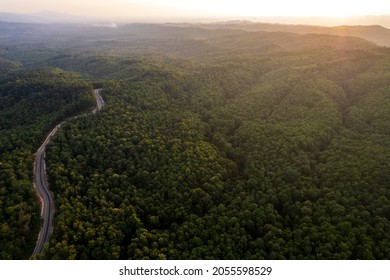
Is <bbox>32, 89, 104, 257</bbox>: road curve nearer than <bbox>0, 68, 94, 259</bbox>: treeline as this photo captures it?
No

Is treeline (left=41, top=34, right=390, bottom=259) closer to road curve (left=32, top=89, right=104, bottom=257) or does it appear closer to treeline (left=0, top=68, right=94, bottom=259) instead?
road curve (left=32, top=89, right=104, bottom=257)

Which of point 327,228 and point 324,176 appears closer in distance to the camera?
point 327,228

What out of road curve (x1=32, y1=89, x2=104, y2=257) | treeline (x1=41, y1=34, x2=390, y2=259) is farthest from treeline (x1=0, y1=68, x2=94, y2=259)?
treeline (x1=41, y1=34, x2=390, y2=259)

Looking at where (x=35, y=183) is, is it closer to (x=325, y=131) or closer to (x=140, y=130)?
(x=140, y=130)

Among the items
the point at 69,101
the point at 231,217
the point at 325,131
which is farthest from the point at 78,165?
the point at 325,131

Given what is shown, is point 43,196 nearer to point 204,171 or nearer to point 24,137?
point 24,137

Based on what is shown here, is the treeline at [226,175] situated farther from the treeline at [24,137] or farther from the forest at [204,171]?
the treeline at [24,137]
